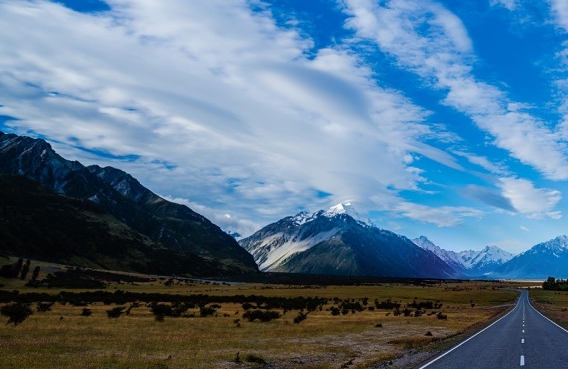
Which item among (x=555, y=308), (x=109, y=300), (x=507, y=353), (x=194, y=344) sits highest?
(x=555, y=308)

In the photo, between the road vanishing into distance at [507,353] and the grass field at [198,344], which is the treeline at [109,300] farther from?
the road vanishing into distance at [507,353]

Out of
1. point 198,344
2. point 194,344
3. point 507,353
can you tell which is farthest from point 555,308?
point 194,344

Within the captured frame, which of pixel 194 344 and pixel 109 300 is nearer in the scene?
pixel 194 344

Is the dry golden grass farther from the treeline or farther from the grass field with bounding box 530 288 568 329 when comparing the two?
the treeline

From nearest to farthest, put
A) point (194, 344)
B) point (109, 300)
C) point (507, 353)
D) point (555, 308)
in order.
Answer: point (507, 353) < point (194, 344) < point (109, 300) < point (555, 308)

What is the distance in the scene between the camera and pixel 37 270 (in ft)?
447

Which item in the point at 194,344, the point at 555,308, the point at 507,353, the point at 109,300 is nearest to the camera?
the point at 507,353

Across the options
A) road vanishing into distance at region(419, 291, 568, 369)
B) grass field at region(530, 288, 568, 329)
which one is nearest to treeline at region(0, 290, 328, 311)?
grass field at region(530, 288, 568, 329)

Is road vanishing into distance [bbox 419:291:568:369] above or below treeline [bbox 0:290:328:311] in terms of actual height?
above

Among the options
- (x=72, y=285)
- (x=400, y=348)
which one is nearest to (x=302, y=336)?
(x=400, y=348)

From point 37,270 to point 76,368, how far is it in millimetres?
132248

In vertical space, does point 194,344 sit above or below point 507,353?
below

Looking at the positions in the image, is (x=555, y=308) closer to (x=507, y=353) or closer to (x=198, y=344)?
(x=507, y=353)

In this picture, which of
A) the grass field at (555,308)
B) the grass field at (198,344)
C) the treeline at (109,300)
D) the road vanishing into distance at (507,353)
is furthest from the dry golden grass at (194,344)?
the treeline at (109,300)
